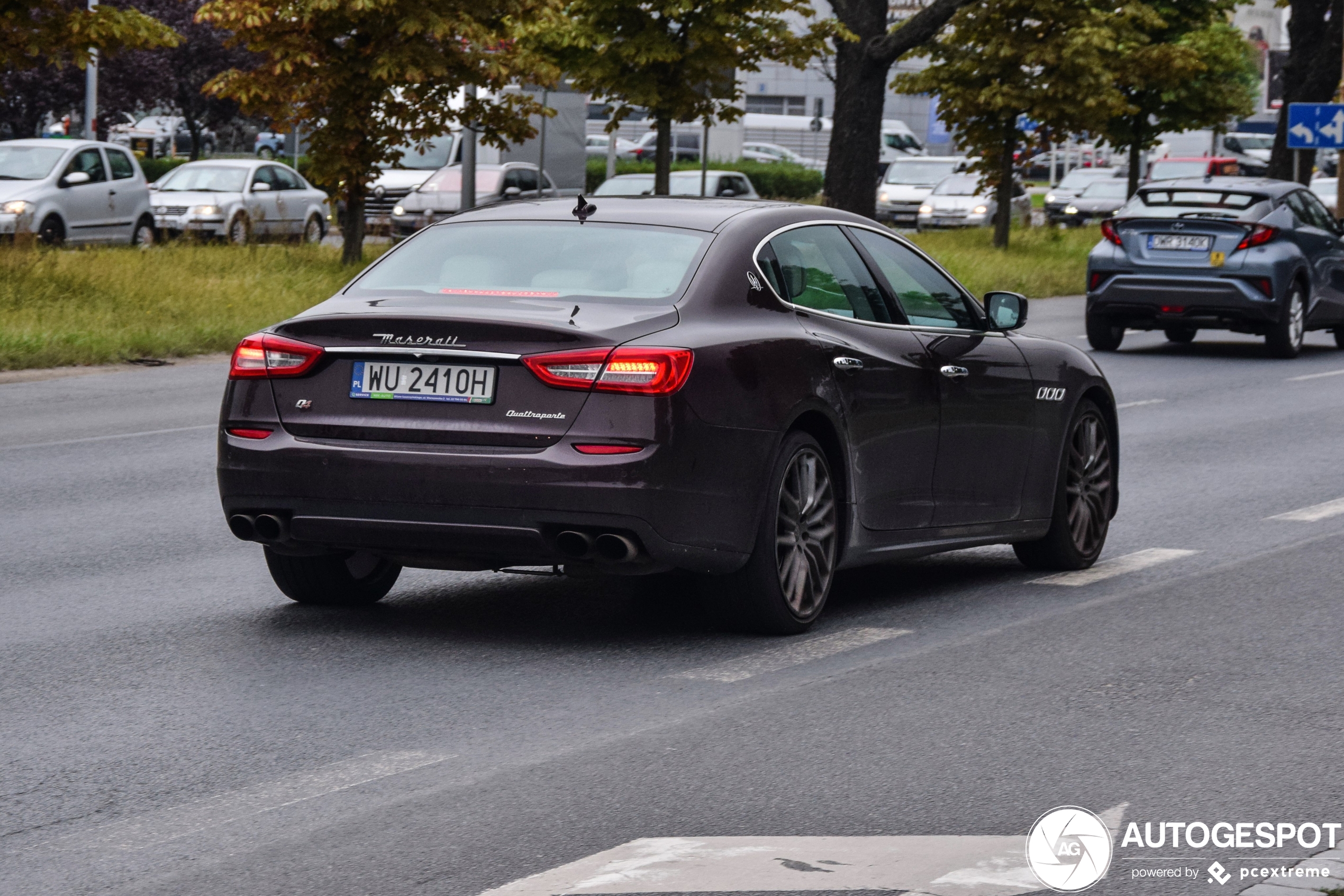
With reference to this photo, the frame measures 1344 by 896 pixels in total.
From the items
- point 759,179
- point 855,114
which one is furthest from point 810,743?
point 759,179

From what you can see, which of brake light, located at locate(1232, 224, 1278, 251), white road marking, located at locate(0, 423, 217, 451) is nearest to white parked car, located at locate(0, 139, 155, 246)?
white road marking, located at locate(0, 423, 217, 451)

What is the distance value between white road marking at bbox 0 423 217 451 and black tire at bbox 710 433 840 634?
6.87 m

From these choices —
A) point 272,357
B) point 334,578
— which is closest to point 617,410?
point 272,357

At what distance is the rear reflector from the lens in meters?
6.62

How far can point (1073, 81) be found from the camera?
36438 millimetres

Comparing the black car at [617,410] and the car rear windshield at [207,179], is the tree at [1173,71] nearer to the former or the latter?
the car rear windshield at [207,179]

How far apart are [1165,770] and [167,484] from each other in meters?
7.05

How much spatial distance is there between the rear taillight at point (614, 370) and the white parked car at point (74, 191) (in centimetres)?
2224

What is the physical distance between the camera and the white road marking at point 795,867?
14.8 feet

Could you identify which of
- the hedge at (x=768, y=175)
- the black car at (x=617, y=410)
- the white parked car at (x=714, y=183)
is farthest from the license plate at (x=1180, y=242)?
the hedge at (x=768, y=175)

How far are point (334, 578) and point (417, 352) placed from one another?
128cm

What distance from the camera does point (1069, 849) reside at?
4.86 meters

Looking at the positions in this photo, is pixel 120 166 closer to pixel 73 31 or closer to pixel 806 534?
pixel 73 31

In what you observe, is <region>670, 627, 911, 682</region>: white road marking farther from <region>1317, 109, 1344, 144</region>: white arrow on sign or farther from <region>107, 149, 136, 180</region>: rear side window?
<region>1317, 109, 1344, 144</region>: white arrow on sign
